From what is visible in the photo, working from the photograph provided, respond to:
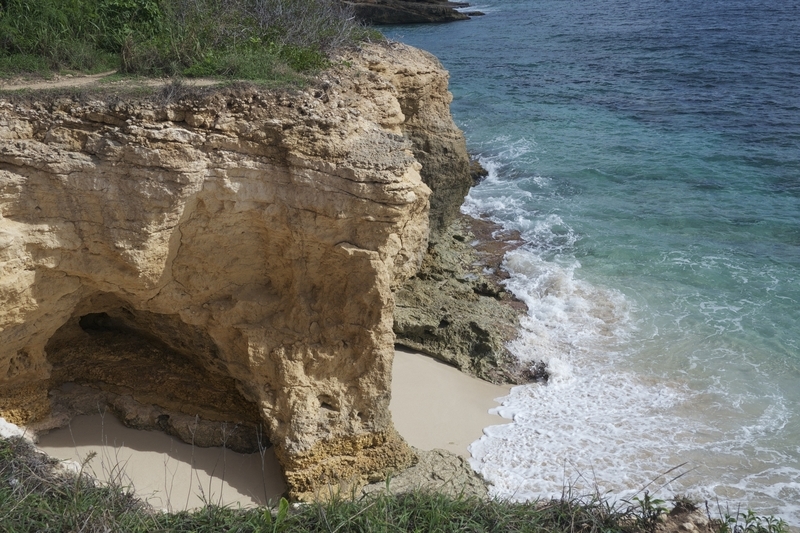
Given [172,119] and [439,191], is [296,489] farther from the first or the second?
[439,191]

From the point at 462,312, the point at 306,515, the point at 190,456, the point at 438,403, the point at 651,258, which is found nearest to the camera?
the point at 306,515

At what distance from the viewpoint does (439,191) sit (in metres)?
12.8

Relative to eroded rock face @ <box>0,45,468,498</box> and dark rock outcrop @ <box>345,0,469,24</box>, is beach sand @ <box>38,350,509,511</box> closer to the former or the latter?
eroded rock face @ <box>0,45,468,498</box>

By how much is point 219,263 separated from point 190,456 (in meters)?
2.30

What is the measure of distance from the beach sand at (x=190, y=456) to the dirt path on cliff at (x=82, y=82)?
3536mm

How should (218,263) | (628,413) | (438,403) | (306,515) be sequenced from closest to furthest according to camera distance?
(306,515) < (218,263) < (438,403) < (628,413)

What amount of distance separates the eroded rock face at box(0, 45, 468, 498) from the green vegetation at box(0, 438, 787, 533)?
210 centimetres

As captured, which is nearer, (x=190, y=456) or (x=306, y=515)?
(x=306, y=515)

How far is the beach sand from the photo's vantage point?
7.30m

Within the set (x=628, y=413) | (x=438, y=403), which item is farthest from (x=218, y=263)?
(x=628, y=413)

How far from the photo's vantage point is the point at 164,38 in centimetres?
845

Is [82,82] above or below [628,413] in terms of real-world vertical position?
above

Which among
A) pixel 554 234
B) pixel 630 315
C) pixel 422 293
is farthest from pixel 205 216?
pixel 554 234

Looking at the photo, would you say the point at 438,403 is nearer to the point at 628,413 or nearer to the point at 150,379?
the point at 628,413
